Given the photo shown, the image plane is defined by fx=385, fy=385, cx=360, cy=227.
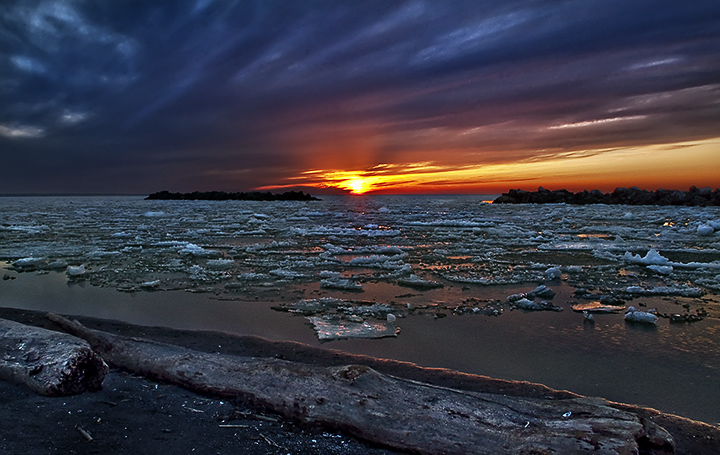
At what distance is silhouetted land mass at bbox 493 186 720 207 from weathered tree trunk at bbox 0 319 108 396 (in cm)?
4317

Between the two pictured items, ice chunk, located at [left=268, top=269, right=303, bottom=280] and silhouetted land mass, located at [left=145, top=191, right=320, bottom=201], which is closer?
ice chunk, located at [left=268, top=269, right=303, bottom=280]

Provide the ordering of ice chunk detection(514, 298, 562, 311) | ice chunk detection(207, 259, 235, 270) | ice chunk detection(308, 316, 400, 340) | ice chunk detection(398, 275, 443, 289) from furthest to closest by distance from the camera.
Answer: ice chunk detection(207, 259, 235, 270) → ice chunk detection(398, 275, 443, 289) → ice chunk detection(514, 298, 562, 311) → ice chunk detection(308, 316, 400, 340)

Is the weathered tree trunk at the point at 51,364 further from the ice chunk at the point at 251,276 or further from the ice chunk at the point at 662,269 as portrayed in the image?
the ice chunk at the point at 662,269

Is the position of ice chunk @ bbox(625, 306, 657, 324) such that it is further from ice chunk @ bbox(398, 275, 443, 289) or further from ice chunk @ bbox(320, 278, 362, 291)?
ice chunk @ bbox(320, 278, 362, 291)

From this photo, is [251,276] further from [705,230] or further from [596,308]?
[705,230]

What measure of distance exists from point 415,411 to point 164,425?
4.95ft

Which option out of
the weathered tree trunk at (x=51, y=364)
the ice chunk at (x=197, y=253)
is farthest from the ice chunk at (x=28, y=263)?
the weathered tree trunk at (x=51, y=364)

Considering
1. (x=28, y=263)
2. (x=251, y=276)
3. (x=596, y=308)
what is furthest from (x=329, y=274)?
(x=28, y=263)

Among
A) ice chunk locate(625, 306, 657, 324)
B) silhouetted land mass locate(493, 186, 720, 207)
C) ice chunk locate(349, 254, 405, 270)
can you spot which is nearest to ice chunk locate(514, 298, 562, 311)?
ice chunk locate(625, 306, 657, 324)

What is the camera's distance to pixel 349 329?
14.1 ft

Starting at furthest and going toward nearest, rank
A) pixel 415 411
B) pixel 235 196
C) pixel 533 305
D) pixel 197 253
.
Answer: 1. pixel 235 196
2. pixel 197 253
3. pixel 533 305
4. pixel 415 411

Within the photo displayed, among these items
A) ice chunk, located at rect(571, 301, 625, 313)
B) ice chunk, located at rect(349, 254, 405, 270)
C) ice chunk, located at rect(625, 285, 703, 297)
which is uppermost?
ice chunk, located at rect(349, 254, 405, 270)

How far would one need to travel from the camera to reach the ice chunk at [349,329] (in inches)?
163

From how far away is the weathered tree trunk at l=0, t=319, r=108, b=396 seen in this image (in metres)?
2.52
